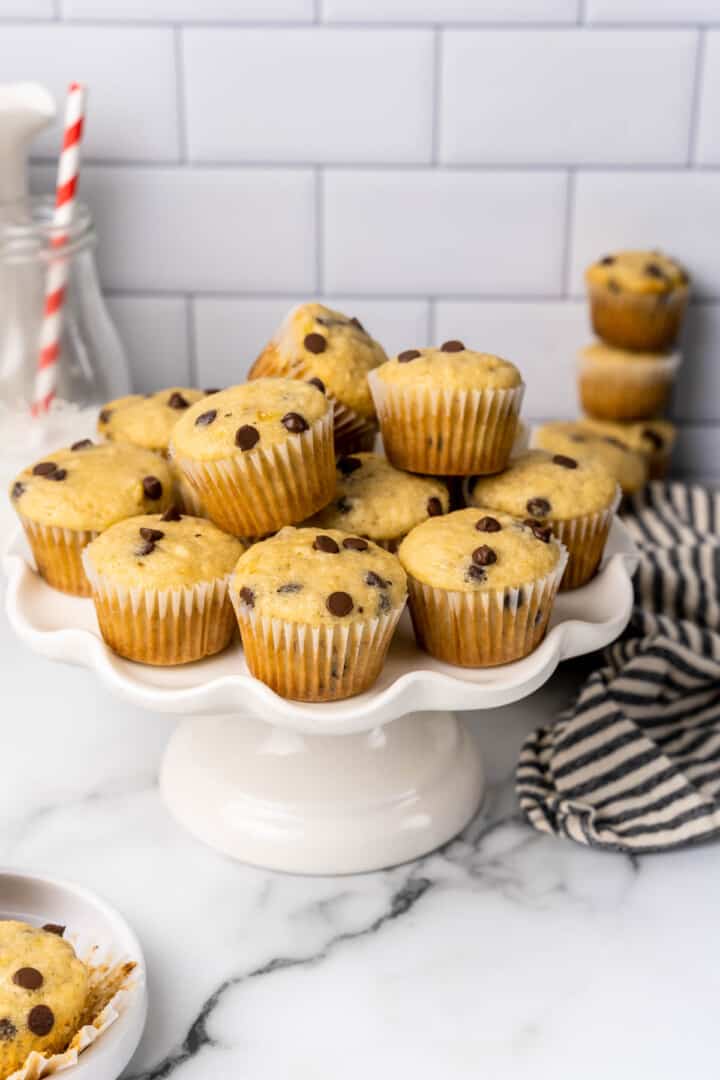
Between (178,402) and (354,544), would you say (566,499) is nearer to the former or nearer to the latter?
(354,544)

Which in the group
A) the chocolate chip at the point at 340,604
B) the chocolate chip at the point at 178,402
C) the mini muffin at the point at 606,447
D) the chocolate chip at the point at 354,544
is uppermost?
the chocolate chip at the point at 178,402

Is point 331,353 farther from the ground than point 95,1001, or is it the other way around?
point 331,353

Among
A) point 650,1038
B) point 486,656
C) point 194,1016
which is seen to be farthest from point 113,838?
point 650,1038

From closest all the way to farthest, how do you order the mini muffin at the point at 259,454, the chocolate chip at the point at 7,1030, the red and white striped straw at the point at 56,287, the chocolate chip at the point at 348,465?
the chocolate chip at the point at 7,1030
the mini muffin at the point at 259,454
the chocolate chip at the point at 348,465
the red and white striped straw at the point at 56,287

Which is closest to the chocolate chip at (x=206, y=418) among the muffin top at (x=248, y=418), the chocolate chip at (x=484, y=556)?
the muffin top at (x=248, y=418)

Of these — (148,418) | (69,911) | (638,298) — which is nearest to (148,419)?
(148,418)

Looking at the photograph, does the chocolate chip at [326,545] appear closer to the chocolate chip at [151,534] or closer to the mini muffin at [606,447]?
the chocolate chip at [151,534]

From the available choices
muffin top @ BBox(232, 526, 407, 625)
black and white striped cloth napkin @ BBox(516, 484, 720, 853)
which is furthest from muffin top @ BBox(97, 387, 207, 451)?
black and white striped cloth napkin @ BBox(516, 484, 720, 853)

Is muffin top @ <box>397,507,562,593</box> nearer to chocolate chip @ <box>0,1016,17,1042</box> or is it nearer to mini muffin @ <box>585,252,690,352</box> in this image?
chocolate chip @ <box>0,1016,17,1042</box>
